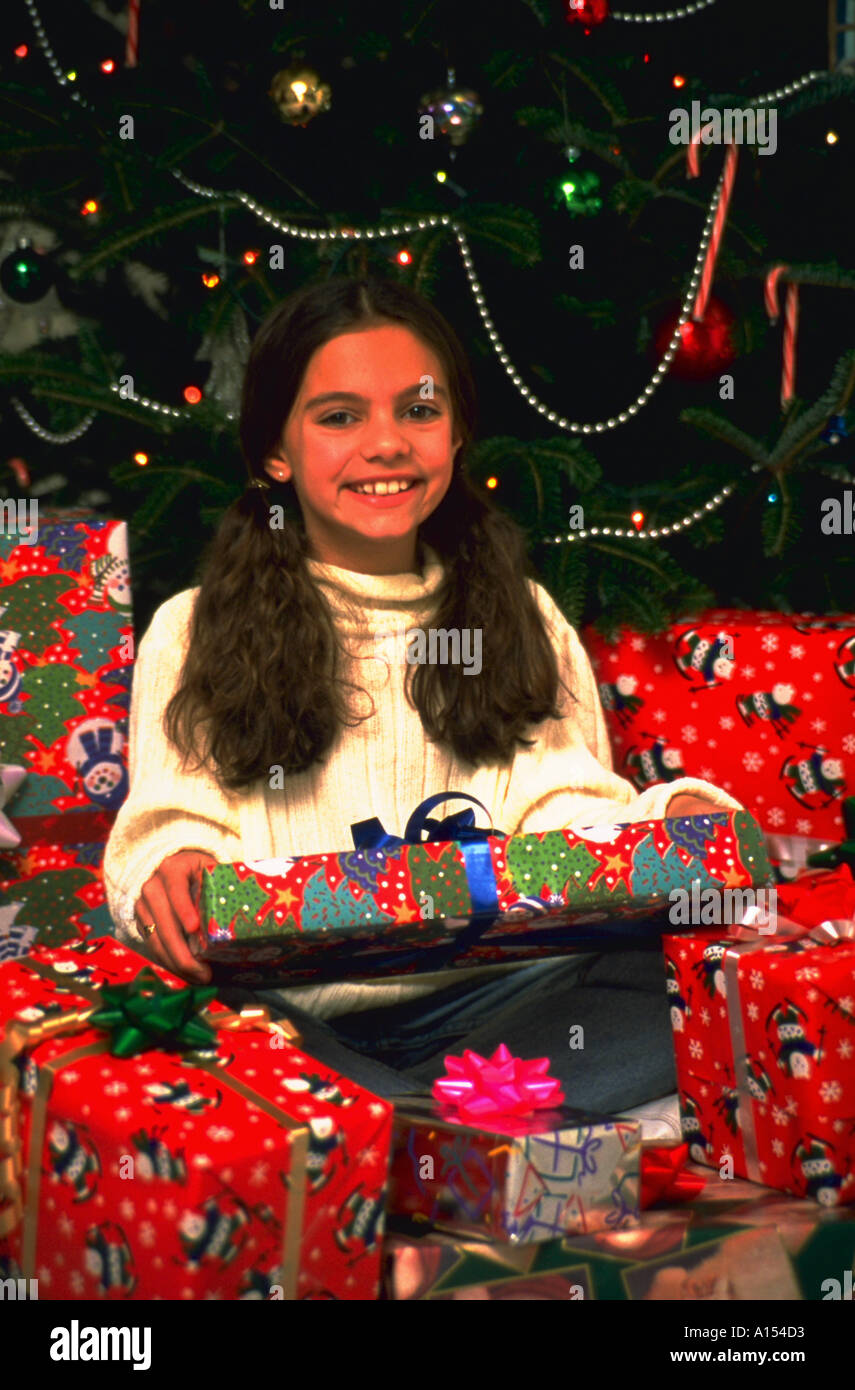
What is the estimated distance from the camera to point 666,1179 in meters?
1.53

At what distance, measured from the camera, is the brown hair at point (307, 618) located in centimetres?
204

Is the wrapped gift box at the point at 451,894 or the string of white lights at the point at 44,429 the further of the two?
the string of white lights at the point at 44,429

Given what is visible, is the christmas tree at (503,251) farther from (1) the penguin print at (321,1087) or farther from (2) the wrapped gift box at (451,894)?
(1) the penguin print at (321,1087)

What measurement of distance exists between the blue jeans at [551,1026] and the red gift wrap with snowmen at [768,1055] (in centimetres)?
14

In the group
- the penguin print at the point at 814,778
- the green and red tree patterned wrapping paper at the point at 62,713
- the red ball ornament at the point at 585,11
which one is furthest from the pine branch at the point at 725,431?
the green and red tree patterned wrapping paper at the point at 62,713

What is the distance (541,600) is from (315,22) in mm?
980

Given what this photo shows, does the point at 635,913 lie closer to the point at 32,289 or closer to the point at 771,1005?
the point at 771,1005

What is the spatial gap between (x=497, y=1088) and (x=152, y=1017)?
0.36 meters

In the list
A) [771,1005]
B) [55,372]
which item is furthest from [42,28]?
[771,1005]

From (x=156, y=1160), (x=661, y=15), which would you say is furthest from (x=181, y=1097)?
(x=661, y=15)

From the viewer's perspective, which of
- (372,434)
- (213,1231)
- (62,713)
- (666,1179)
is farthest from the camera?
(62,713)

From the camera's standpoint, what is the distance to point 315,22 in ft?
7.83

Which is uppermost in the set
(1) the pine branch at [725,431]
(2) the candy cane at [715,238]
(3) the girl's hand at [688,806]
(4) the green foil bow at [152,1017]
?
(2) the candy cane at [715,238]

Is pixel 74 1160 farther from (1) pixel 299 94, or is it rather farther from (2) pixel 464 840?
(1) pixel 299 94
